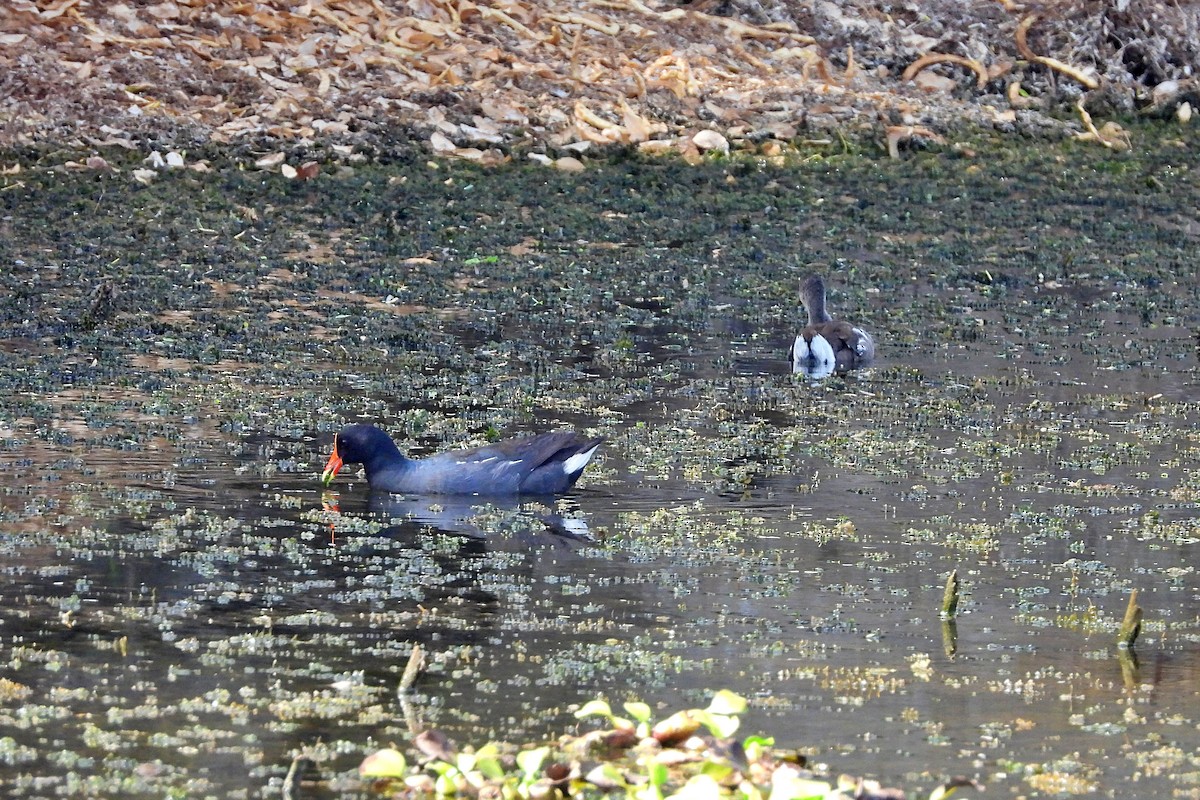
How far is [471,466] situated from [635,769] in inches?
140

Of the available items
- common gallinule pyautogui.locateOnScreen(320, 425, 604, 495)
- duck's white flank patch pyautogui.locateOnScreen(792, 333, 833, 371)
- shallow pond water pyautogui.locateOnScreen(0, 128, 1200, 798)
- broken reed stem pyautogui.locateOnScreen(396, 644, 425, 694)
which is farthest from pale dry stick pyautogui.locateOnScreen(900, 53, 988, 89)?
broken reed stem pyautogui.locateOnScreen(396, 644, 425, 694)

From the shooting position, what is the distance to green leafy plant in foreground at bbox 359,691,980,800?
5188 mm

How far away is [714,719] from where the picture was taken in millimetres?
5480

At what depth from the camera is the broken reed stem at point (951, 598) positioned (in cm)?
710

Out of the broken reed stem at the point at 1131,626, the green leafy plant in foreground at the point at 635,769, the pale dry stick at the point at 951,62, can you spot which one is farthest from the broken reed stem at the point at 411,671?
the pale dry stick at the point at 951,62

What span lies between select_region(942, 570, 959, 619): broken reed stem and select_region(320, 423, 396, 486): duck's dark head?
2732 millimetres

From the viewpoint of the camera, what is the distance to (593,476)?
30.8 ft

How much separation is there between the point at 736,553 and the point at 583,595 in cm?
85

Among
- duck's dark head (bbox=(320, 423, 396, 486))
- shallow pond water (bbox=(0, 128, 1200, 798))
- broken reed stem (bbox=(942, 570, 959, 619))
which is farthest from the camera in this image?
duck's dark head (bbox=(320, 423, 396, 486))

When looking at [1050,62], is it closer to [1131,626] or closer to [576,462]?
[576,462]

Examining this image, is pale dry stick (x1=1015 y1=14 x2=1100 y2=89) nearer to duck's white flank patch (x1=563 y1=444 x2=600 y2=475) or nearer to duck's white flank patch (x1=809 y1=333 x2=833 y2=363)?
duck's white flank patch (x1=809 y1=333 x2=833 y2=363)

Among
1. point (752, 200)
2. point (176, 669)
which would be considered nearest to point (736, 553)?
point (176, 669)

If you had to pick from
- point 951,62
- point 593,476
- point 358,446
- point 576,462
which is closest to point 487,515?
point 576,462

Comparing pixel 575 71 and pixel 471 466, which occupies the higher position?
pixel 471 466
